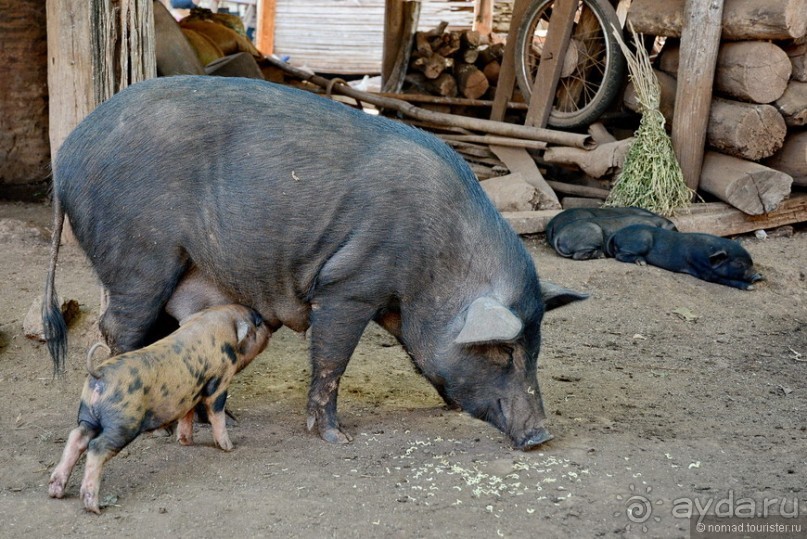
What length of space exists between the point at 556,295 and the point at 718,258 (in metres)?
3.42

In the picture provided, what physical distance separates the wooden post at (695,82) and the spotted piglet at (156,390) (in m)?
5.64

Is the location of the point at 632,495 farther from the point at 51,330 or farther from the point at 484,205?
the point at 51,330

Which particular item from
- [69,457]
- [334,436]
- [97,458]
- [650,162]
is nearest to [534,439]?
[334,436]

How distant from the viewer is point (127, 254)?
4.45 m

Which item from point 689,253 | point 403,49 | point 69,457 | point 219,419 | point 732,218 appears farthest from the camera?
point 403,49

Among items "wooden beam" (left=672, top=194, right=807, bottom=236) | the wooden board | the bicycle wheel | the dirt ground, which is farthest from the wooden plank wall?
the dirt ground

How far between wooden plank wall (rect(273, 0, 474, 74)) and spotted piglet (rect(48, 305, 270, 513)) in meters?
14.7

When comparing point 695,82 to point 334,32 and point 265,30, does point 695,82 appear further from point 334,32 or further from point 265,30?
point 265,30

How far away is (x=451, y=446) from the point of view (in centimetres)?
459

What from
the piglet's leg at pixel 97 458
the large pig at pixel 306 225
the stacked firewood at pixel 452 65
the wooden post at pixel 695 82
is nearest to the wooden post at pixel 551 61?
the wooden post at pixel 695 82

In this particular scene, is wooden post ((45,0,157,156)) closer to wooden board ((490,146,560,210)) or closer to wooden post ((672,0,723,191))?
wooden board ((490,146,560,210))

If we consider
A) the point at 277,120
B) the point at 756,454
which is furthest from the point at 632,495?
the point at 277,120

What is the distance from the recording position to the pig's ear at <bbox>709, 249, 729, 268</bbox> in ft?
25.1

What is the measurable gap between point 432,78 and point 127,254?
359 inches
